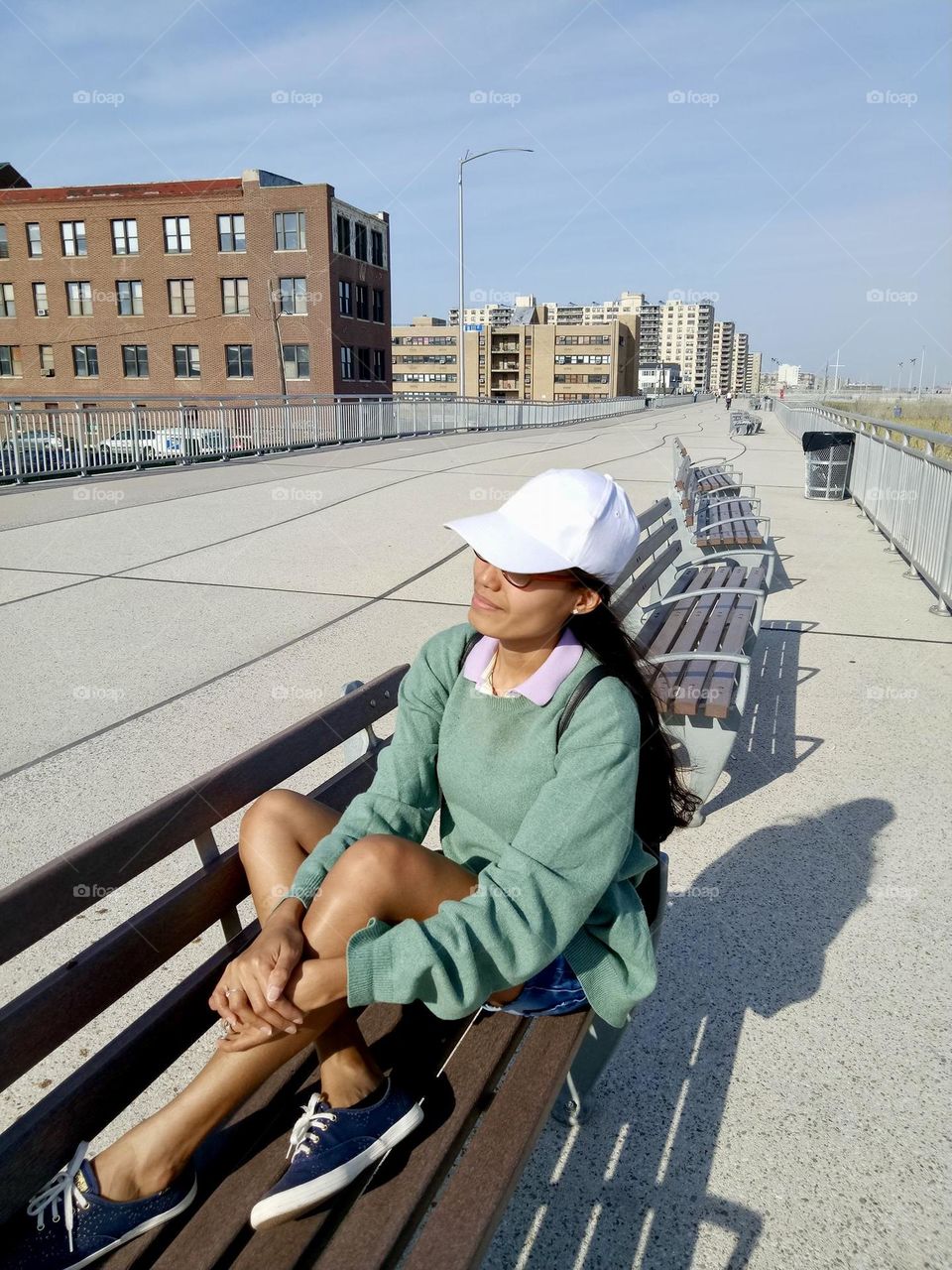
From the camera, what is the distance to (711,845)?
3854mm

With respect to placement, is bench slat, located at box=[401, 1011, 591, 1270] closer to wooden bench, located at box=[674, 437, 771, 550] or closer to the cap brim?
the cap brim

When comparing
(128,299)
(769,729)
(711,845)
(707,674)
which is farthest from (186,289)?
(711,845)

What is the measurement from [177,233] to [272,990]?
56.4 meters

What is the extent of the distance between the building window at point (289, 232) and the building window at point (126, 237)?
7777 mm

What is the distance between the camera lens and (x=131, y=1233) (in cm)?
157

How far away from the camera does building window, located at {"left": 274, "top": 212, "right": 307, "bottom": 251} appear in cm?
4972

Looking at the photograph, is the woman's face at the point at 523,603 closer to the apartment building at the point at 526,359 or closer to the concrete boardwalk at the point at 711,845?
the concrete boardwalk at the point at 711,845

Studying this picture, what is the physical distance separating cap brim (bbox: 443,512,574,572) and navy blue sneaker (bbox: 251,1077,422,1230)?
3.36ft

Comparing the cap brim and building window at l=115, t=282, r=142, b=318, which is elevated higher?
building window at l=115, t=282, r=142, b=318

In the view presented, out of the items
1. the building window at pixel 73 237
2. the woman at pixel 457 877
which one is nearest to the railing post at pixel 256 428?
the woman at pixel 457 877

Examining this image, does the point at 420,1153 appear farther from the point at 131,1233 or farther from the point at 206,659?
the point at 206,659

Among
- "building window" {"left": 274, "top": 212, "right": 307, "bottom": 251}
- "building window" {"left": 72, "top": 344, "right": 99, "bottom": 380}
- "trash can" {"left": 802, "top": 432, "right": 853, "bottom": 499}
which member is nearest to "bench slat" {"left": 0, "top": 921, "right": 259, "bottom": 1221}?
"trash can" {"left": 802, "top": 432, "right": 853, "bottom": 499}

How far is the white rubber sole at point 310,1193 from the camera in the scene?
1.54 m

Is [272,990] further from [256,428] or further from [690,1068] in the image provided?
[256,428]
